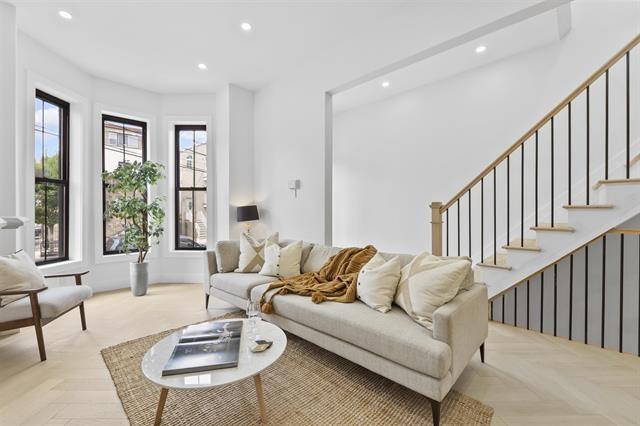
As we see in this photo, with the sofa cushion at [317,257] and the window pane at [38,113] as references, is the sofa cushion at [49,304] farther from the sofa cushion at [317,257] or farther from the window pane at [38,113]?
the window pane at [38,113]

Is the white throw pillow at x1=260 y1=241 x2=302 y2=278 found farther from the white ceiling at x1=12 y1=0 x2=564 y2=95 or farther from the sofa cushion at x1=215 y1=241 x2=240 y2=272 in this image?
the white ceiling at x1=12 y1=0 x2=564 y2=95

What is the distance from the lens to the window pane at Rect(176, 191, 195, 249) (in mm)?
5012

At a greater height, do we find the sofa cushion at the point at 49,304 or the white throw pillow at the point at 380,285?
the white throw pillow at the point at 380,285

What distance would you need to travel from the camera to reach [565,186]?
3.47 metres

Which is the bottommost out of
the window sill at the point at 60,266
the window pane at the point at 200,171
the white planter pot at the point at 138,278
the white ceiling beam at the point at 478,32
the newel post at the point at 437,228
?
the white planter pot at the point at 138,278

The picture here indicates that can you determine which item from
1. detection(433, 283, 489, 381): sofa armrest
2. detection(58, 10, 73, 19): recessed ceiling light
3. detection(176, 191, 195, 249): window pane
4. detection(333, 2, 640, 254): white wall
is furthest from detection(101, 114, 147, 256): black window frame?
detection(433, 283, 489, 381): sofa armrest

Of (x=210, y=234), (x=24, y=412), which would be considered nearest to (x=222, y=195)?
(x=210, y=234)

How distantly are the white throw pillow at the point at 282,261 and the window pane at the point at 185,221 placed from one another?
2.32 m

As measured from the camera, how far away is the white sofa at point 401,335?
5.24 ft

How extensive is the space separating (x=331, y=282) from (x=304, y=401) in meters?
1.00

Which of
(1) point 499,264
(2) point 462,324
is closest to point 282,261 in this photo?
(2) point 462,324

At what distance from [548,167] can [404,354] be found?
332 cm

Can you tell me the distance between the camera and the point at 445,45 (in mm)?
2795

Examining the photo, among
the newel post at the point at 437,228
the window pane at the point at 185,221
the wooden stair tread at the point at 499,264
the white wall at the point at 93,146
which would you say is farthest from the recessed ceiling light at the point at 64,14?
the wooden stair tread at the point at 499,264
